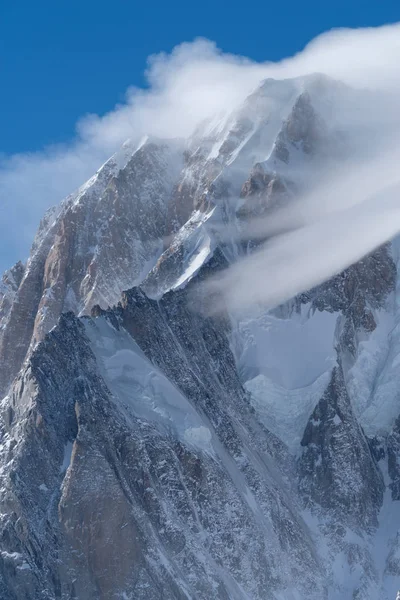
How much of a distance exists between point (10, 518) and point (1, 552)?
4.46 meters

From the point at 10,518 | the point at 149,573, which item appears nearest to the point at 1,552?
the point at 10,518

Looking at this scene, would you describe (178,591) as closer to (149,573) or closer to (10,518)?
(149,573)

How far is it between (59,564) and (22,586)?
532cm

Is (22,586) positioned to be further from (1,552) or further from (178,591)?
(178,591)

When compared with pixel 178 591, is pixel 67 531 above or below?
above

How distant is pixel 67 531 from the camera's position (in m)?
200

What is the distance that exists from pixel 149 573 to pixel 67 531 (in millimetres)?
10624

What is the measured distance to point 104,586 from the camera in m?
197

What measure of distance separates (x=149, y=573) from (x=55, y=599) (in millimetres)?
11706

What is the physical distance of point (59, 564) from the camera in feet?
648

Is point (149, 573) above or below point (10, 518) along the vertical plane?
below

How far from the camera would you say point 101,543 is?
199875 mm

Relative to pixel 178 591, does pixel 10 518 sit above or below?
above

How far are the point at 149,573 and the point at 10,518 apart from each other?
56.4 ft
